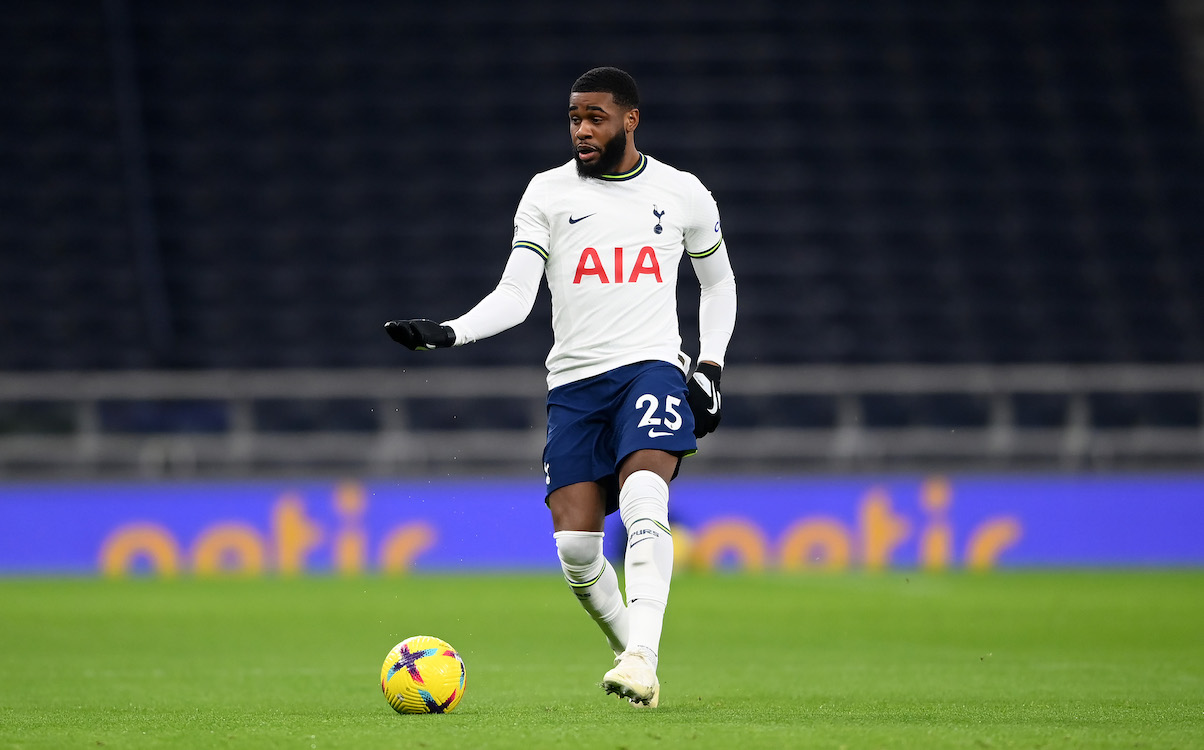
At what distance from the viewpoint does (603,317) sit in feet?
19.3

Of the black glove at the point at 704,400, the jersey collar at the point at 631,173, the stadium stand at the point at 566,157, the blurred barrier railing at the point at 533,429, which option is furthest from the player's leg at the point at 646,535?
the stadium stand at the point at 566,157

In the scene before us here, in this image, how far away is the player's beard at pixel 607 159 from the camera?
593 centimetres

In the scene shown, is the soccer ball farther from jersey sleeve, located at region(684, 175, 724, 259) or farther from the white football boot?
jersey sleeve, located at region(684, 175, 724, 259)

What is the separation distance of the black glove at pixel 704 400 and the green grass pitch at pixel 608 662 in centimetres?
99

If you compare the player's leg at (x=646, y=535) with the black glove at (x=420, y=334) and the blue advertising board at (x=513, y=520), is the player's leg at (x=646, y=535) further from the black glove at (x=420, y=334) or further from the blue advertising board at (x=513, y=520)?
the blue advertising board at (x=513, y=520)

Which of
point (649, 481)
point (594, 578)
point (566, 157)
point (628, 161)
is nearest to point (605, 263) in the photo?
point (628, 161)

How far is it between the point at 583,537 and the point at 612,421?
1.37ft

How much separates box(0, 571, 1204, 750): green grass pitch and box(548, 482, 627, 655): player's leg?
0.43 metres

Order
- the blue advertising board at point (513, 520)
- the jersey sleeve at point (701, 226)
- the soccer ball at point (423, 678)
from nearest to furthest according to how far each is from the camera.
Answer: the soccer ball at point (423, 678)
the jersey sleeve at point (701, 226)
the blue advertising board at point (513, 520)

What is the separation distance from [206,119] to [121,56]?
4.09 feet

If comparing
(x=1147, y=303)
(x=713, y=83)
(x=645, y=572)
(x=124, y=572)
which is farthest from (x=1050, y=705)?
(x=713, y=83)

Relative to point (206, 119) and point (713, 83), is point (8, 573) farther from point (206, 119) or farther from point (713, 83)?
point (713, 83)

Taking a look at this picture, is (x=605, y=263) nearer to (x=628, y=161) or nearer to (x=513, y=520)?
(x=628, y=161)

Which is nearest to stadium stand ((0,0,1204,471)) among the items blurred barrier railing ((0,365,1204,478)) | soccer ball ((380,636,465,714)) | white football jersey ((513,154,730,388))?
blurred barrier railing ((0,365,1204,478))
